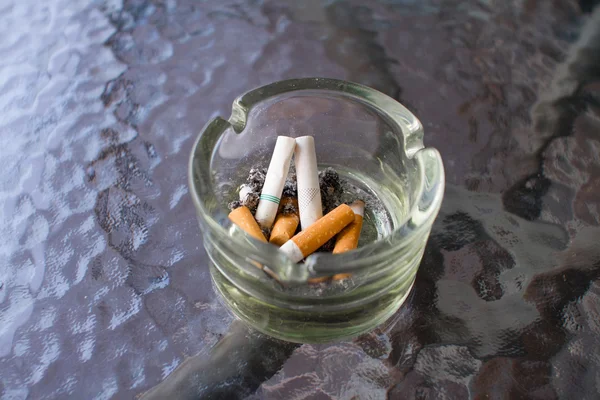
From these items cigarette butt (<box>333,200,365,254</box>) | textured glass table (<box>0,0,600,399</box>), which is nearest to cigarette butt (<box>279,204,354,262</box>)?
cigarette butt (<box>333,200,365,254</box>)

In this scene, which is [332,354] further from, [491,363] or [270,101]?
[270,101]

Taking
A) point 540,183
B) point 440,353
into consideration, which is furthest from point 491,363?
point 540,183

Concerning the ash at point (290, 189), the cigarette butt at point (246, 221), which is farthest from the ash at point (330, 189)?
the cigarette butt at point (246, 221)

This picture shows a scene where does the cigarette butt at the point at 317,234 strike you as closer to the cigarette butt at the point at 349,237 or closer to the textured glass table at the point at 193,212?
the cigarette butt at the point at 349,237

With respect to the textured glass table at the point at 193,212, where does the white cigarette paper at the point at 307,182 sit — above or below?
above

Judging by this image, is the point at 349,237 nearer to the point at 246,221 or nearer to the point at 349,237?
the point at 349,237

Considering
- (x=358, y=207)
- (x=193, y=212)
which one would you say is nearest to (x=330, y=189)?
(x=358, y=207)
